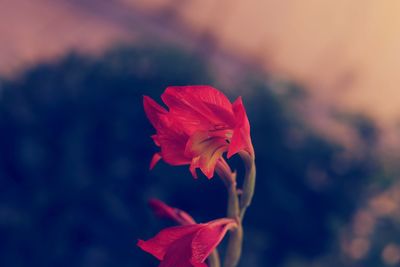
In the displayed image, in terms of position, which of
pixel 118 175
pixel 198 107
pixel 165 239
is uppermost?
pixel 198 107

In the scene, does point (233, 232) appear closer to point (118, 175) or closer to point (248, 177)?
point (248, 177)

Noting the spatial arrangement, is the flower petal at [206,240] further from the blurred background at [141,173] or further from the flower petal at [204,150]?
the blurred background at [141,173]

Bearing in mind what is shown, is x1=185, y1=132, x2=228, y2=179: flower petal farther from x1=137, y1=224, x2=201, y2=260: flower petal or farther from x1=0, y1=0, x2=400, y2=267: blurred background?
x1=0, y1=0, x2=400, y2=267: blurred background

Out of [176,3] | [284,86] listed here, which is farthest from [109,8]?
[284,86]

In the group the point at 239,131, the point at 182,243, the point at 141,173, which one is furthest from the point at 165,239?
the point at 141,173

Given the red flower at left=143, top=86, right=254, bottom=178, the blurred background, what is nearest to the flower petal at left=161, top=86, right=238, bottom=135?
the red flower at left=143, top=86, right=254, bottom=178

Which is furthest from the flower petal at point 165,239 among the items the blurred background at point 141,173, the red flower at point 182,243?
the blurred background at point 141,173
